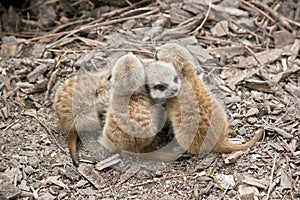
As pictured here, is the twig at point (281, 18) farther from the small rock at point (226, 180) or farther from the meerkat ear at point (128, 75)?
the small rock at point (226, 180)

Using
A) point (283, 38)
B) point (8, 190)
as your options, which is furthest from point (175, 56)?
point (8, 190)

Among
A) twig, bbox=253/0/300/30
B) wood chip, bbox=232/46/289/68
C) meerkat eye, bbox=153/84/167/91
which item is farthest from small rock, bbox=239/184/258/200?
twig, bbox=253/0/300/30

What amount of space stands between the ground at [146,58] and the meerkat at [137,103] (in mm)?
173

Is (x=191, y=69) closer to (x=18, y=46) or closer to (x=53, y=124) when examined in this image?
(x=53, y=124)

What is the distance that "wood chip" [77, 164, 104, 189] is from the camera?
3824 millimetres

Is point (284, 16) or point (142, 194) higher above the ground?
point (284, 16)

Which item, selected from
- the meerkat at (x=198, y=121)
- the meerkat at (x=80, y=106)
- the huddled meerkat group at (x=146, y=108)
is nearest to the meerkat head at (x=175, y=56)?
the huddled meerkat group at (x=146, y=108)

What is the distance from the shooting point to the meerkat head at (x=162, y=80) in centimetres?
396

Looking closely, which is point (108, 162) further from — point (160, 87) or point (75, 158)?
point (160, 87)

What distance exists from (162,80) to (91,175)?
0.77 metres

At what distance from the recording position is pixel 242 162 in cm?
387

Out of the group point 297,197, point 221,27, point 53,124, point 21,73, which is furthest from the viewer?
point 221,27

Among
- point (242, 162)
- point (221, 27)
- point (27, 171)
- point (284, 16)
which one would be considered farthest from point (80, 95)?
point (284, 16)

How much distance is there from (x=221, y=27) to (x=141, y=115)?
1.53 metres
